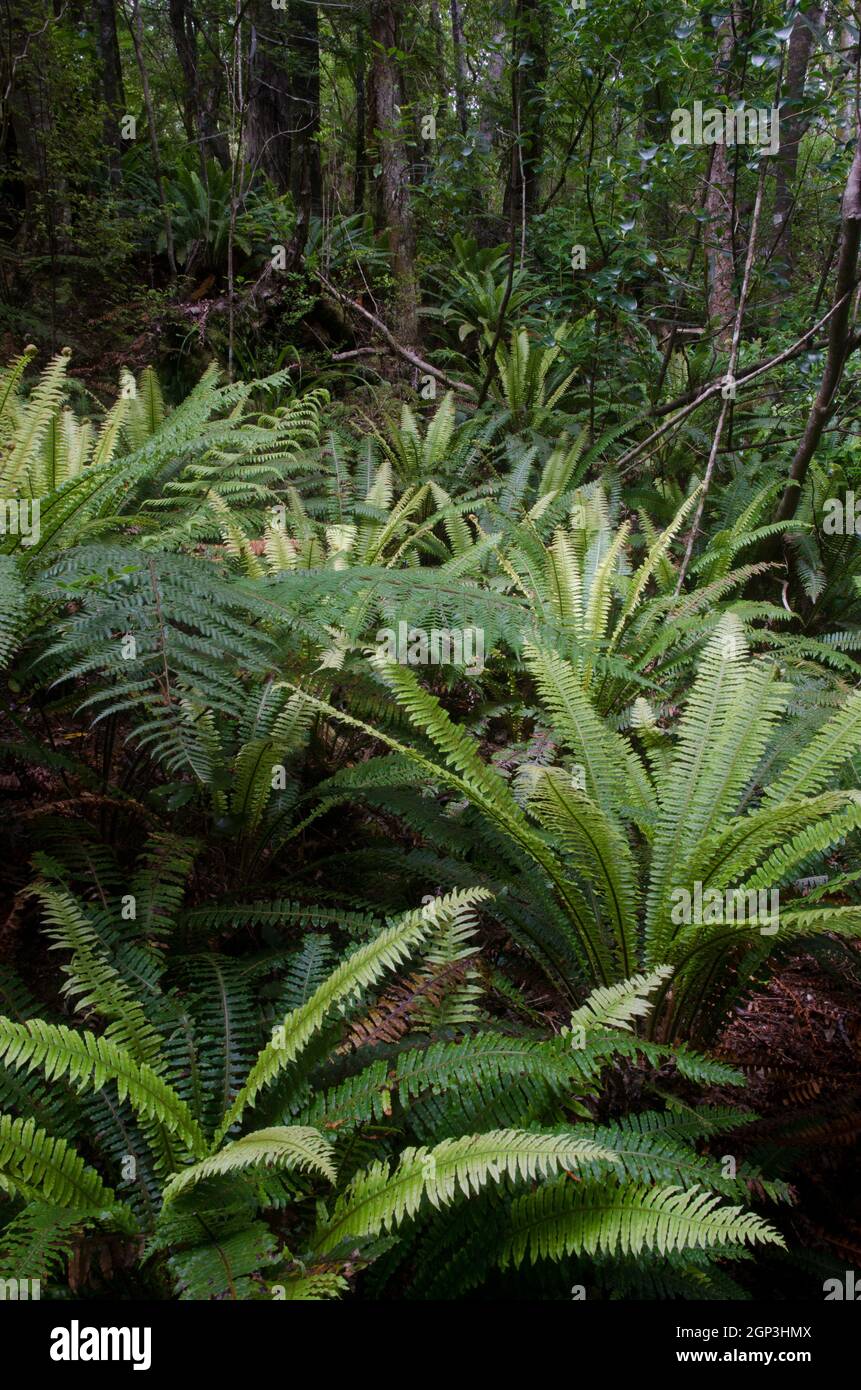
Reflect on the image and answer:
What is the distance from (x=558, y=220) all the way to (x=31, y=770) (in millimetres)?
4927

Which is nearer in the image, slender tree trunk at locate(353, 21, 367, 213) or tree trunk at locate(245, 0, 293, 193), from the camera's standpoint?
tree trunk at locate(245, 0, 293, 193)

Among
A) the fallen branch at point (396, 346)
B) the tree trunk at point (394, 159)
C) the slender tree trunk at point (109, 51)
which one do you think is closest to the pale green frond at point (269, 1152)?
the fallen branch at point (396, 346)

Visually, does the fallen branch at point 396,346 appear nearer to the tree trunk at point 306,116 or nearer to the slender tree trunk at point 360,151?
the tree trunk at point 306,116

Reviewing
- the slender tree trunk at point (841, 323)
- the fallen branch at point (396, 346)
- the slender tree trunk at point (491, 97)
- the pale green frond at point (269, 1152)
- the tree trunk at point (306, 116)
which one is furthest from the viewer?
the slender tree trunk at point (491, 97)

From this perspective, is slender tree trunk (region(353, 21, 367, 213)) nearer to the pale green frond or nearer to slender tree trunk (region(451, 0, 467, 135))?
slender tree trunk (region(451, 0, 467, 135))

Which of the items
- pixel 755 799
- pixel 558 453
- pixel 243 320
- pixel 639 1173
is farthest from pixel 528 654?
pixel 243 320

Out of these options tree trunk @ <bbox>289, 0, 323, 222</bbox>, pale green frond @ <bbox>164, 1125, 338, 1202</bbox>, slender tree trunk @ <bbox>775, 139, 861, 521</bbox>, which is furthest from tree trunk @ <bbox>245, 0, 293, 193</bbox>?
pale green frond @ <bbox>164, 1125, 338, 1202</bbox>

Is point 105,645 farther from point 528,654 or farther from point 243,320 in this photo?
point 243,320

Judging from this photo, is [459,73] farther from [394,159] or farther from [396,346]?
[396,346]

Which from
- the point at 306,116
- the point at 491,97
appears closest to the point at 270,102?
the point at 306,116

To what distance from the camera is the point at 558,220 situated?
5.14 meters

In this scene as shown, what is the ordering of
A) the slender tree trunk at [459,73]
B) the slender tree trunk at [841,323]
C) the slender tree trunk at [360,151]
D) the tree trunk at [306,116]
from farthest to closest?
the slender tree trunk at [360,151]
the slender tree trunk at [459,73]
the tree trunk at [306,116]
the slender tree trunk at [841,323]

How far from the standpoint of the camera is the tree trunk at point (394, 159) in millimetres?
5168

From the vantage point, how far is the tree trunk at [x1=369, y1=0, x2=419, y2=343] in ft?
17.0
